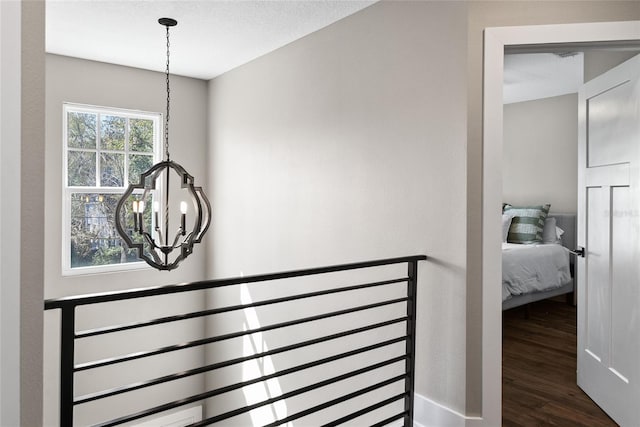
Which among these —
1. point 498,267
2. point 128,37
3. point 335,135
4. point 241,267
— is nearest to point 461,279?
point 498,267

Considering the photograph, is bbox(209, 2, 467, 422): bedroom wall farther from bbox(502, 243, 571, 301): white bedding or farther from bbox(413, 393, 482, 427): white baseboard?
bbox(502, 243, 571, 301): white bedding

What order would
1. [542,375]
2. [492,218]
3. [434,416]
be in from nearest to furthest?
[492,218]
[434,416]
[542,375]

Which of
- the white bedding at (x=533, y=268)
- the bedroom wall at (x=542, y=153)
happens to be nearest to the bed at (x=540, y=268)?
the white bedding at (x=533, y=268)

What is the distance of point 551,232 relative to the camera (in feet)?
17.5

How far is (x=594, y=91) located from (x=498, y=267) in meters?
1.37

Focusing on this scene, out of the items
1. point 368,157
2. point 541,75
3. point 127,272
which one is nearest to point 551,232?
point 541,75

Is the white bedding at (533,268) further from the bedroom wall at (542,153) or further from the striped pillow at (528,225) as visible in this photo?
the bedroom wall at (542,153)

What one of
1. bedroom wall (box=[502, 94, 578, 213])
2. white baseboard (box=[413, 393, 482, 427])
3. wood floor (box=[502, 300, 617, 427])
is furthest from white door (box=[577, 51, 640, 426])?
bedroom wall (box=[502, 94, 578, 213])

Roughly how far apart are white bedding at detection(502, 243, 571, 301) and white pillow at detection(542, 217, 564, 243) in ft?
0.92

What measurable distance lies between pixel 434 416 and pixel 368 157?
5.10 ft

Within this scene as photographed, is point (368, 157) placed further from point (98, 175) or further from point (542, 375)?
point (98, 175)

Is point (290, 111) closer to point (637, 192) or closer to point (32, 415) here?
point (637, 192)

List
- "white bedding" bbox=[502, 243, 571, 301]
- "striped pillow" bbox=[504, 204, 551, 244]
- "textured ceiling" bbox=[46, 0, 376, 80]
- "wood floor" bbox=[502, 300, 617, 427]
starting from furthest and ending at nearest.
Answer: "striped pillow" bbox=[504, 204, 551, 244] → "white bedding" bbox=[502, 243, 571, 301] → "textured ceiling" bbox=[46, 0, 376, 80] → "wood floor" bbox=[502, 300, 617, 427]

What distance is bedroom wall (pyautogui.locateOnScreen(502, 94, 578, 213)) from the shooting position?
18.4ft
